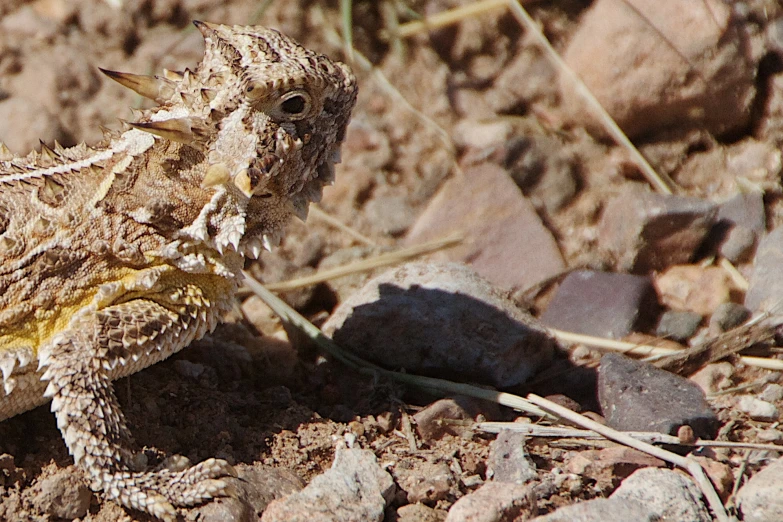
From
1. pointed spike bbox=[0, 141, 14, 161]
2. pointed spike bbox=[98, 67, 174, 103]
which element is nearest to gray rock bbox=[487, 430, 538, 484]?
pointed spike bbox=[98, 67, 174, 103]

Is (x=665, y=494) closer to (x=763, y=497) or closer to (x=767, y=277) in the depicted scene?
(x=763, y=497)

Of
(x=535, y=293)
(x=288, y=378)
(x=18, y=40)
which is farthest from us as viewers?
(x=18, y=40)

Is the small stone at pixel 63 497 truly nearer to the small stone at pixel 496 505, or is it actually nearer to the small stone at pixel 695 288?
the small stone at pixel 496 505

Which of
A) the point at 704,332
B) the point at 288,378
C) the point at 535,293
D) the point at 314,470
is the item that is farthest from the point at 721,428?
the point at 288,378

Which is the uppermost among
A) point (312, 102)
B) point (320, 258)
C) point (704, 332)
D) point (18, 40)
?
point (312, 102)

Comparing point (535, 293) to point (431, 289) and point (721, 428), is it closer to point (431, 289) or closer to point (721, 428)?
point (431, 289)

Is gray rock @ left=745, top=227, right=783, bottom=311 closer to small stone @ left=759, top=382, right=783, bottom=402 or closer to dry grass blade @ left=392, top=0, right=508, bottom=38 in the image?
small stone @ left=759, top=382, right=783, bottom=402
